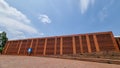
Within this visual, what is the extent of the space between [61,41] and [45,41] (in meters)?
3.83

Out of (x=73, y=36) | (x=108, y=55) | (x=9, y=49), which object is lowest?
(x=108, y=55)

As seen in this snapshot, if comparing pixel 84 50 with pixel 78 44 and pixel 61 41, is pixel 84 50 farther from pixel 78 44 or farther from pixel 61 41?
pixel 61 41

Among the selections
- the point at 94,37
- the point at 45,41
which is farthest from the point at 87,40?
the point at 45,41

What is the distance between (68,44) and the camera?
22031 mm

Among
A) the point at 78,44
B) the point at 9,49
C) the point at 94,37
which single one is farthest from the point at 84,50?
the point at 9,49

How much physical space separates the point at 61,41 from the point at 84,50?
18.1 feet

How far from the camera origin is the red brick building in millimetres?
18798

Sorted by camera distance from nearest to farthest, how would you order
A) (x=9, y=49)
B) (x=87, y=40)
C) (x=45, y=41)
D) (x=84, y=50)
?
(x=84, y=50) < (x=87, y=40) < (x=45, y=41) < (x=9, y=49)

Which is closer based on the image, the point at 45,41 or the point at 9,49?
the point at 45,41

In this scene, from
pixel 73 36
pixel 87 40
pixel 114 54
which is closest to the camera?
pixel 114 54

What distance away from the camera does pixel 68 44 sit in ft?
72.3

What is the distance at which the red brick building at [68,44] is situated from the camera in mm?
18798

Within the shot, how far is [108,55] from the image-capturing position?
13961mm

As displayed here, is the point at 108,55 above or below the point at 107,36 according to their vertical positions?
below
